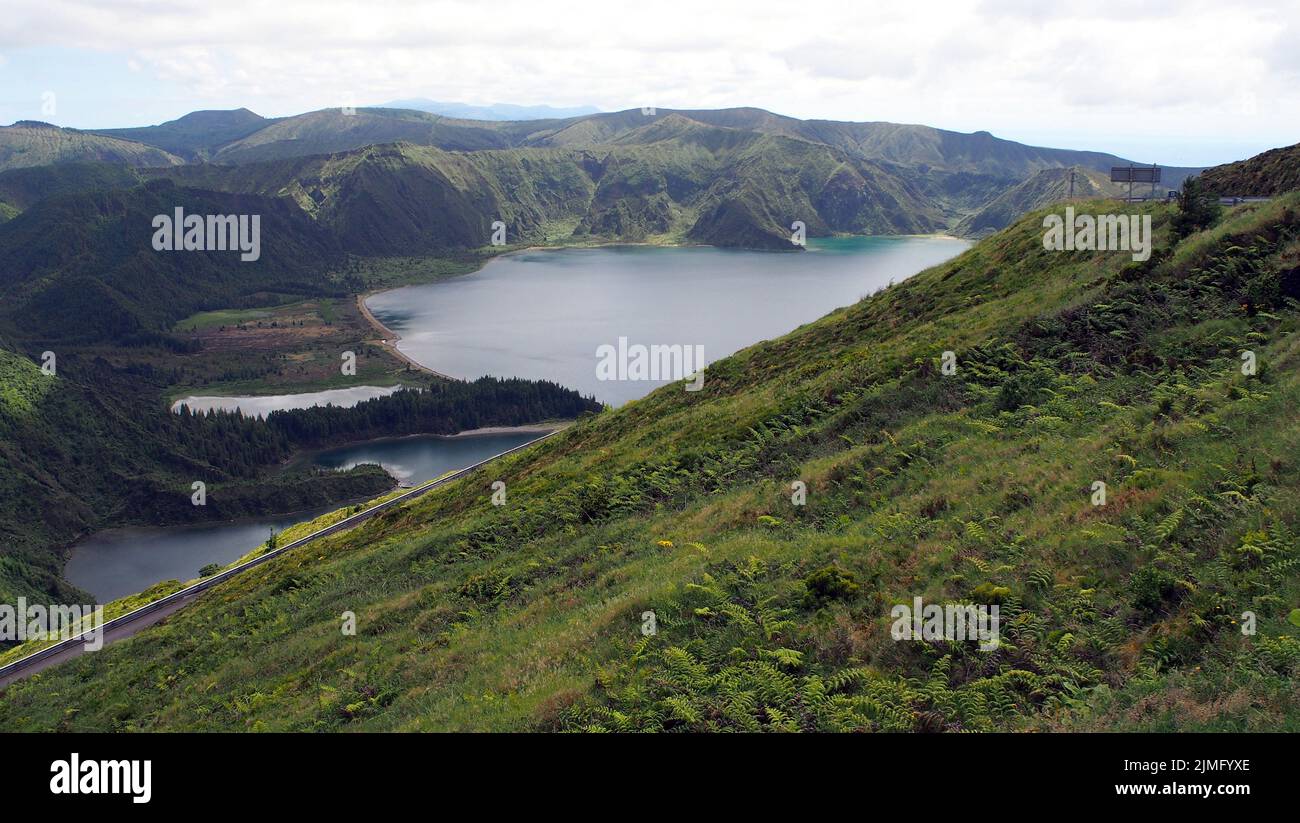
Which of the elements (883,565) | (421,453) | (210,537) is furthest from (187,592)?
(421,453)

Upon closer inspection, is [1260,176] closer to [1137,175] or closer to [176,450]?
[1137,175]

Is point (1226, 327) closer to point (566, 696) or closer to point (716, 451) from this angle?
point (716, 451)

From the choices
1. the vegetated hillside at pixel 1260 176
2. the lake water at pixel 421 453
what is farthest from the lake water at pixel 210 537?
the vegetated hillside at pixel 1260 176

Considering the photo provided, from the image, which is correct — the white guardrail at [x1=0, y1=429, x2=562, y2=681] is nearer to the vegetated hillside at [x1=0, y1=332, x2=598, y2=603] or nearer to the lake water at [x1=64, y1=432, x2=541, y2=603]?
the lake water at [x1=64, y1=432, x2=541, y2=603]
